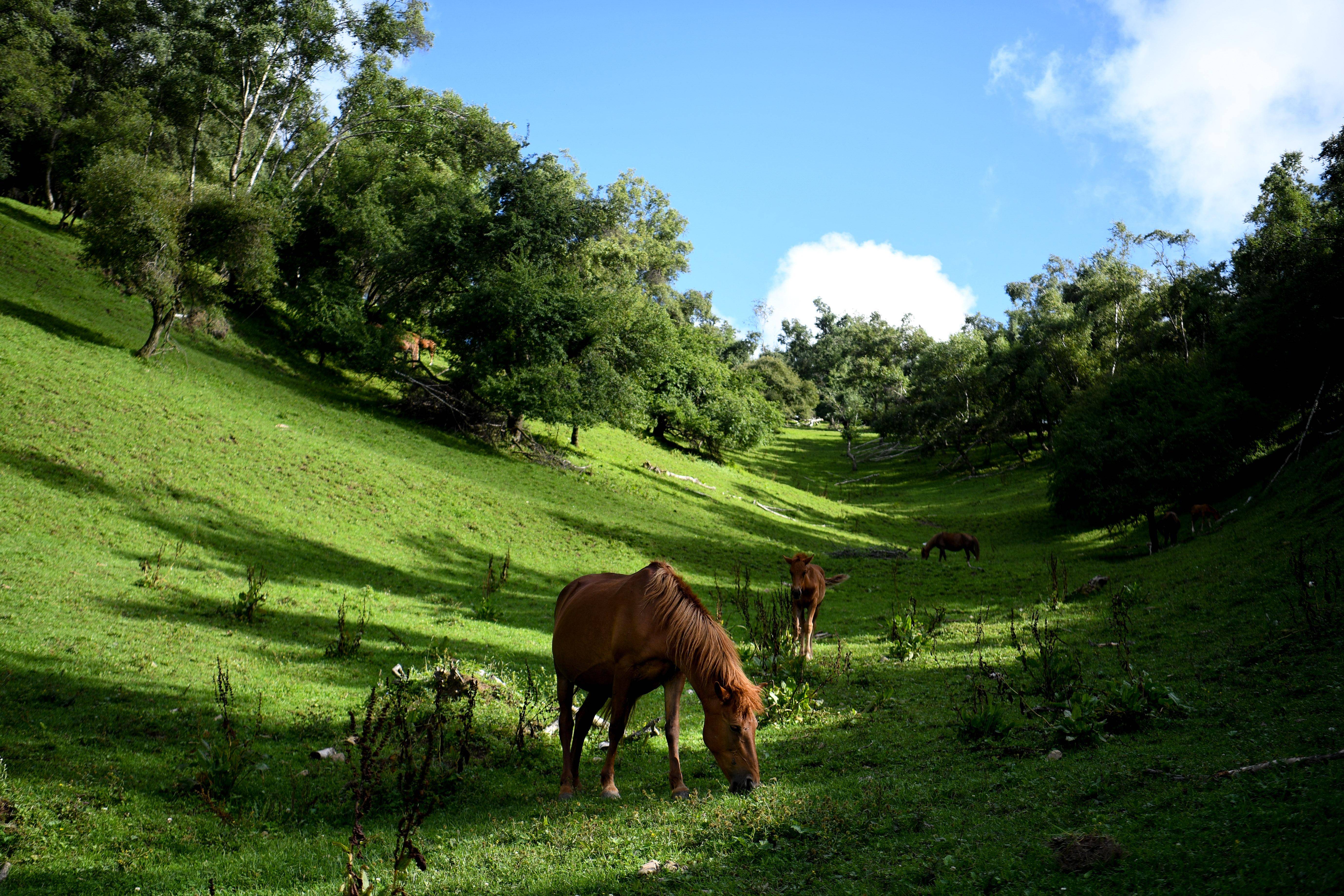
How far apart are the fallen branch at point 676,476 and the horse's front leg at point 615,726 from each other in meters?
34.4

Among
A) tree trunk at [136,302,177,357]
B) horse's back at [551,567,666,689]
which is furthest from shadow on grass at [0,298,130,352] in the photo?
horse's back at [551,567,666,689]

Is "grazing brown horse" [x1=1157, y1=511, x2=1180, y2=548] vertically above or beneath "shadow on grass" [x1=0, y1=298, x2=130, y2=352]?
above

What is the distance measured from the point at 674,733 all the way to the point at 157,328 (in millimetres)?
29028

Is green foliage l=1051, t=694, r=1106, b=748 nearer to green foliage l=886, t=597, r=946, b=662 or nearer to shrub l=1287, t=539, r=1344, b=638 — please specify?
shrub l=1287, t=539, r=1344, b=638

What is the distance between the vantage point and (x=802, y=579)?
54.1 ft

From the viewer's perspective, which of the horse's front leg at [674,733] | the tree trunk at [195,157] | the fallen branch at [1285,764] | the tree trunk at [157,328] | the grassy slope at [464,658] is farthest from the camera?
the tree trunk at [195,157]

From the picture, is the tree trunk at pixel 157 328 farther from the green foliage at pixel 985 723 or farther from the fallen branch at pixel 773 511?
the green foliage at pixel 985 723

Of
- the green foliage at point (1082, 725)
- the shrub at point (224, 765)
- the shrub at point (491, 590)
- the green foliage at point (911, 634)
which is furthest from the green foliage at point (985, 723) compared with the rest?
the shrub at point (491, 590)

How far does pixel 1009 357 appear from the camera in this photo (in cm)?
6650

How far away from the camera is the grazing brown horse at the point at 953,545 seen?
32.9 metres

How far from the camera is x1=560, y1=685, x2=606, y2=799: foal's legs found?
27.6 feet

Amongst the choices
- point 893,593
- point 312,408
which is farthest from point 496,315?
point 893,593

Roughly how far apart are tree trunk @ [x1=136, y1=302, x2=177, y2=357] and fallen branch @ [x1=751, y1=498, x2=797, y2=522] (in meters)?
29.2

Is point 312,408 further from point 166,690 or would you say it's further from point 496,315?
point 166,690
